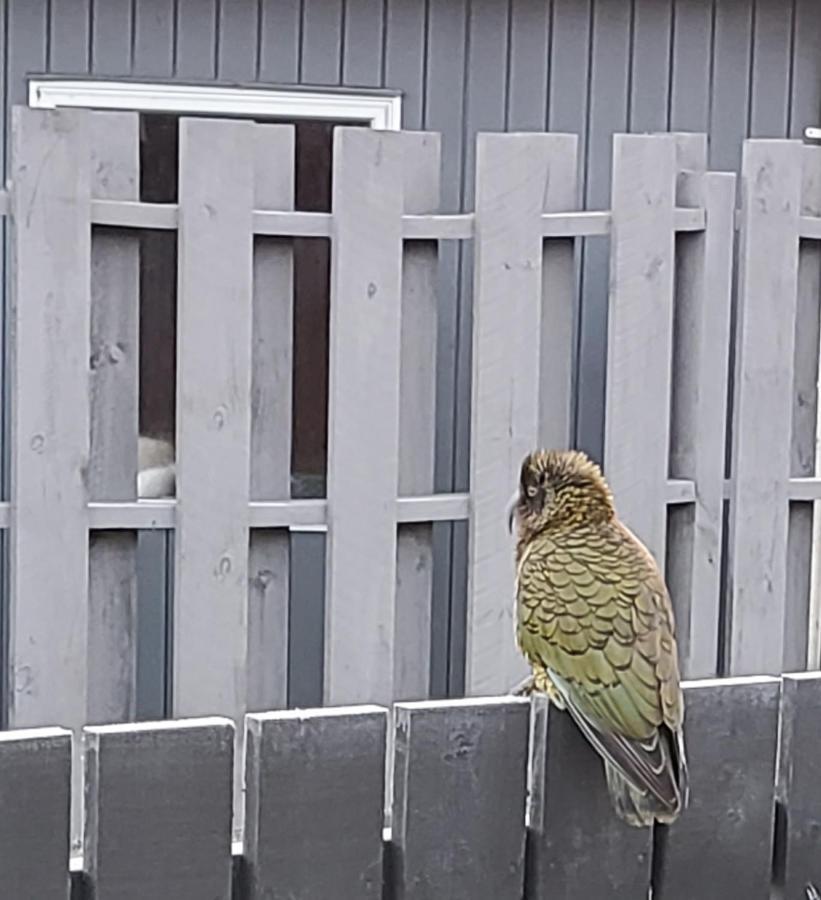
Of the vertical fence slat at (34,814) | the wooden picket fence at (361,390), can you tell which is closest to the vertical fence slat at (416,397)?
the wooden picket fence at (361,390)

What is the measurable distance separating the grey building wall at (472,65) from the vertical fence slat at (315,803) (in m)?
3.35

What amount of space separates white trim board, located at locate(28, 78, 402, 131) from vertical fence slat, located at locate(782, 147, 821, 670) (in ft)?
4.89

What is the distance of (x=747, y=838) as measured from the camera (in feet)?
7.22

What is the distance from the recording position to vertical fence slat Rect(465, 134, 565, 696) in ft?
12.7

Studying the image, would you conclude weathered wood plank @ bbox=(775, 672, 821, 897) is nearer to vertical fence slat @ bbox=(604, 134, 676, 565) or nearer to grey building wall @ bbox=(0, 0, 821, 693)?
vertical fence slat @ bbox=(604, 134, 676, 565)

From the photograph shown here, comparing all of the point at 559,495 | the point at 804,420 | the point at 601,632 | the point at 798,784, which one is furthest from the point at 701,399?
the point at 798,784

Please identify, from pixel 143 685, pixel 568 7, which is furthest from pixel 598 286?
pixel 143 685

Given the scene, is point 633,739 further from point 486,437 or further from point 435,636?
point 435,636

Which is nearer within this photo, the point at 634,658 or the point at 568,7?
the point at 634,658

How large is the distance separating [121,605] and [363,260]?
3.10ft

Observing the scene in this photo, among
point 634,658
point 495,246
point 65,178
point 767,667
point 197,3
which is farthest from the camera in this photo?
point 197,3

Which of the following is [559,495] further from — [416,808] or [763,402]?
[763,402]

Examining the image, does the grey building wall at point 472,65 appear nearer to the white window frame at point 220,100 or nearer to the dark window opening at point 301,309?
the white window frame at point 220,100

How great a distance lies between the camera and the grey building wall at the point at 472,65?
5.11m
